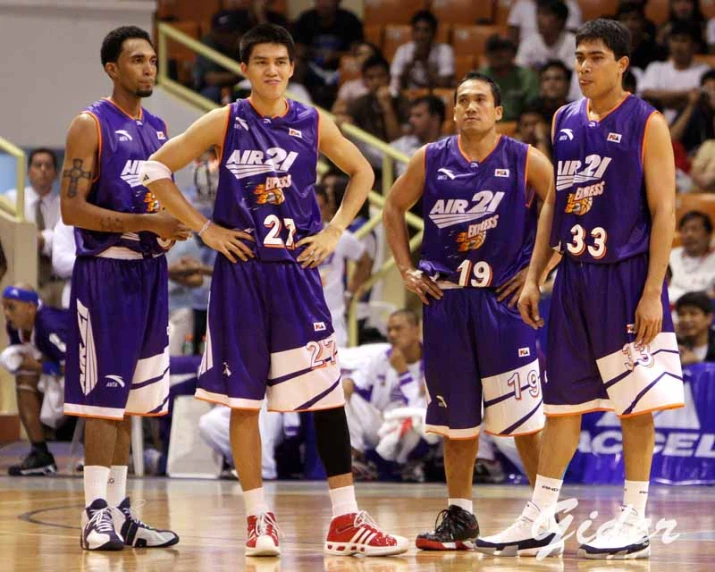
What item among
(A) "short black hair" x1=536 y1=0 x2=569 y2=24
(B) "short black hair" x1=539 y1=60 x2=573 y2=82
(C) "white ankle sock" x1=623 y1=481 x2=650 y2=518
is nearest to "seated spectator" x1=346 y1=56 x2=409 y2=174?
(B) "short black hair" x1=539 y1=60 x2=573 y2=82

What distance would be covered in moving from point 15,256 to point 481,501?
5.95 metres

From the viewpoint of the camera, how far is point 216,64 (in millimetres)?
16031

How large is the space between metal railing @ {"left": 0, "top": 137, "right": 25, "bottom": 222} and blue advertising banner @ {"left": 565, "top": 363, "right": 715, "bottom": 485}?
19.0ft

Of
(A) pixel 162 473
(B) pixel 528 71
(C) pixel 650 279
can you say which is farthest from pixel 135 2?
(C) pixel 650 279

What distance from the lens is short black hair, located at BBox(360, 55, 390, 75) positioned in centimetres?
1541

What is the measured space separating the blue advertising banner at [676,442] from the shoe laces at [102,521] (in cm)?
522

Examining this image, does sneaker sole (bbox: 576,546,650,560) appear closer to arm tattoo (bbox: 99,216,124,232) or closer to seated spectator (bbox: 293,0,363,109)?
arm tattoo (bbox: 99,216,124,232)

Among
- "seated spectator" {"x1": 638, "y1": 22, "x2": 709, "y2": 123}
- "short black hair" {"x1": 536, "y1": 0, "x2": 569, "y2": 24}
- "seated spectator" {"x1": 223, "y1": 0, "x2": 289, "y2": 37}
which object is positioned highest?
"seated spectator" {"x1": 223, "y1": 0, "x2": 289, "y2": 37}

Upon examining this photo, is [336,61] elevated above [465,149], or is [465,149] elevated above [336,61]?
[336,61]

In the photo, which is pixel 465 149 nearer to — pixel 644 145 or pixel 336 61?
pixel 644 145

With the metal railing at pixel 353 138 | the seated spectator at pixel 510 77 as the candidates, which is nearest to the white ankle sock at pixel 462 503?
the metal railing at pixel 353 138

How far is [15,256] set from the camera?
13.4m

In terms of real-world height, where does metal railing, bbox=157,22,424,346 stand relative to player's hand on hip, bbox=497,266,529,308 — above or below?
above

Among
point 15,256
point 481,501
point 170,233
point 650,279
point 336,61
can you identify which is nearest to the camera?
point 650,279
